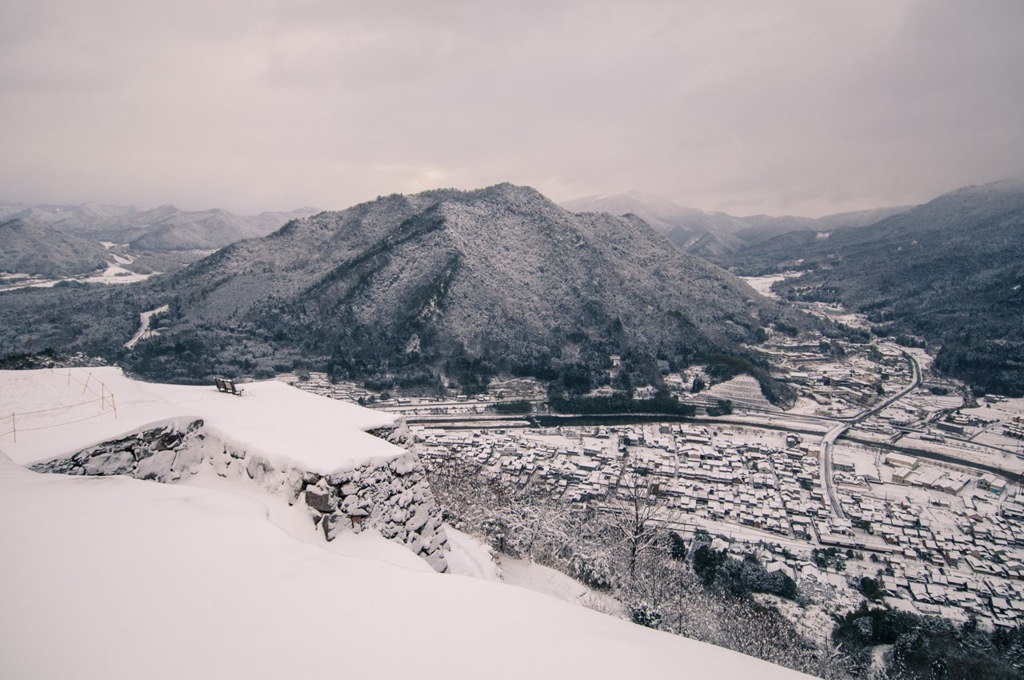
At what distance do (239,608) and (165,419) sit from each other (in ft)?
23.1

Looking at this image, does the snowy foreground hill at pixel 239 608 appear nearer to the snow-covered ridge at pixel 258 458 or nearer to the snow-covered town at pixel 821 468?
the snow-covered ridge at pixel 258 458

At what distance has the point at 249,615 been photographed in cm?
452

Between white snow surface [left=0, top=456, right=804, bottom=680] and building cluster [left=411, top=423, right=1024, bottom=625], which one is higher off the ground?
white snow surface [left=0, top=456, right=804, bottom=680]

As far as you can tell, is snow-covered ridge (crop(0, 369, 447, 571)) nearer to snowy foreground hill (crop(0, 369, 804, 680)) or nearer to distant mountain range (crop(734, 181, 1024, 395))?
snowy foreground hill (crop(0, 369, 804, 680))

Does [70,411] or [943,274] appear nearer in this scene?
[70,411]

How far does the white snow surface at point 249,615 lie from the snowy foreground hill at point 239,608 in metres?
0.02

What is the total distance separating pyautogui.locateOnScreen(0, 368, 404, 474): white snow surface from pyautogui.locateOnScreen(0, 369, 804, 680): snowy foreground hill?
2.84 ft

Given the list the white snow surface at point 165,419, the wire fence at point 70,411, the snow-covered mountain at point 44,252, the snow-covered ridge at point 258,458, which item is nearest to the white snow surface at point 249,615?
the snow-covered ridge at point 258,458

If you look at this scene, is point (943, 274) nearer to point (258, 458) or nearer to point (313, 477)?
point (313, 477)

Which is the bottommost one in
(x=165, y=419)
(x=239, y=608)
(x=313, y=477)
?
(x=313, y=477)

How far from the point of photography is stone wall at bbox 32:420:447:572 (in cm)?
858

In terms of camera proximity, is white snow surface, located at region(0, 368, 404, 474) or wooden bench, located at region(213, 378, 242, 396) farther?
wooden bench, located at region(213, 378, 242, 396)

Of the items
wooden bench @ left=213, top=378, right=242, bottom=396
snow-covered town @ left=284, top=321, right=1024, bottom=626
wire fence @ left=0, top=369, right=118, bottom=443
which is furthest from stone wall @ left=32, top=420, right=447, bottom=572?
snow-covered town @ left=284, top=321, right=1024, bottom=626

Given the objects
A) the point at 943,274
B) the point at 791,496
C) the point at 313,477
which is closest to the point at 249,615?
the point at 313,477
